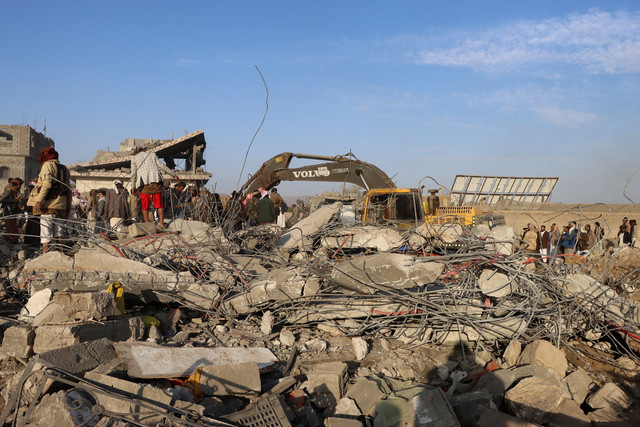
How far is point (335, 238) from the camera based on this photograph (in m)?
6.62

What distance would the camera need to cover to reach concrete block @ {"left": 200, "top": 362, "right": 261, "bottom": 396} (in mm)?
3471

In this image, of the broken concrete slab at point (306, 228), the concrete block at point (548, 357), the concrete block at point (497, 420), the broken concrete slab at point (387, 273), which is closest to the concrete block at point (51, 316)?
the broken concrete slab at point (387, 273)

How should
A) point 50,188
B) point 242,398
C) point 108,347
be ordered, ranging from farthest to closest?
point 50,188 < point 108,347 < point 242,398

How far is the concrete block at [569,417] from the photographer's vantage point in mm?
3609

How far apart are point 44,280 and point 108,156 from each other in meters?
17.6

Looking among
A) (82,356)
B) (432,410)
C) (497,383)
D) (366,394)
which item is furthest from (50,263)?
(497,383)

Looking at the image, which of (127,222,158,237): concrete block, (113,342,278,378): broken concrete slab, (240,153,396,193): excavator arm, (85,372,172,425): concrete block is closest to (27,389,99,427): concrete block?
(85,372,172,425): concrete block

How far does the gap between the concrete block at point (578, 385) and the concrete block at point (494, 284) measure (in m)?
1.05

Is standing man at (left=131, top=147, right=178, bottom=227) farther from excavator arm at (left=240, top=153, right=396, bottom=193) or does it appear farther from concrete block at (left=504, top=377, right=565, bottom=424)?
concrete block at (left=504, top=377, right=565, bottom=424)

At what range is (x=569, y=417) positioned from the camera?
371 centimetres

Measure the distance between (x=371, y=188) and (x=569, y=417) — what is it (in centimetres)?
747

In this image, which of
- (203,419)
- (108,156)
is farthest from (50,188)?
(108,156)

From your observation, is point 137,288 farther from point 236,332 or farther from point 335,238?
point 335,238

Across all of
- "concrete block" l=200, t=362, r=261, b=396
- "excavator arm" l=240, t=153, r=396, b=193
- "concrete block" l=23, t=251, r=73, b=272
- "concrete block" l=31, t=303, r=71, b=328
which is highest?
"excavator arm" l=240, t=153, r=396, b=193
